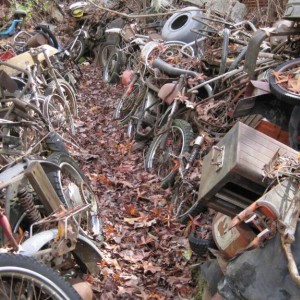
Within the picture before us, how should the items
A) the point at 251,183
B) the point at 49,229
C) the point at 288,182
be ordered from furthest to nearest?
the point at 49,229 < the point at 251,183 < the point at 288,182

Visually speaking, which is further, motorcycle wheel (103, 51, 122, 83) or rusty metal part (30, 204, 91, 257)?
motorcycle wheel (103, 51, 122, 83)

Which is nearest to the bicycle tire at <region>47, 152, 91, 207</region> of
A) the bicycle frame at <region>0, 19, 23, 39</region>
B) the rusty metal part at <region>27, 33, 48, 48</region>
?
the rusty metal part at <region>27, 33, 48, 48</region>

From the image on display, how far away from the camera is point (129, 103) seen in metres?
8.62

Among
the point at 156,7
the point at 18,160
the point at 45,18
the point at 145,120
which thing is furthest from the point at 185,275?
the point at 45,18

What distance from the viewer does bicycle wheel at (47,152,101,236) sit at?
446cm

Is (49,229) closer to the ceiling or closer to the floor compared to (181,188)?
closer to the ceiling

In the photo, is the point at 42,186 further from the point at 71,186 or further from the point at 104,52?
the point at 104,52

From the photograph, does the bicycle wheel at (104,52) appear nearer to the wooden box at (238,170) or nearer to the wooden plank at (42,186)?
the wooden plank at (42,186)

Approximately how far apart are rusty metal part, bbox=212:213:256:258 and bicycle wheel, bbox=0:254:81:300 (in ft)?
3.99

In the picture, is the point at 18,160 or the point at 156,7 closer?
the point at 18,160

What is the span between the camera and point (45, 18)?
14688 millimetres

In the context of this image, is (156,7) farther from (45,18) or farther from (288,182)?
(288,182)

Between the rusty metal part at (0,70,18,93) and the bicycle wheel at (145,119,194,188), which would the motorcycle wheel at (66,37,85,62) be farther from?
the bicycle wheel at (145,119,194,188)

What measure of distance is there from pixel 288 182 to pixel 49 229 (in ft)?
6.60
